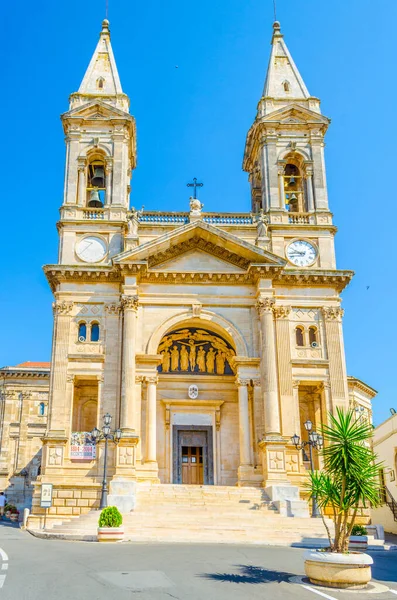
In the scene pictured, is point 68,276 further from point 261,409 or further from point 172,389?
point 261,409

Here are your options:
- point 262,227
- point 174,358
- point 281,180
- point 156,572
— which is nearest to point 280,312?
point 262,227

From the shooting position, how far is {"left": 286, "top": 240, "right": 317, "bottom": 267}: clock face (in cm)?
3347

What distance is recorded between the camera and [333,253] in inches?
1324

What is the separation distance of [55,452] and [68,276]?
864cm

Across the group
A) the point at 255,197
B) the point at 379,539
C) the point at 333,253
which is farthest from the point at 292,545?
the point at 255,197

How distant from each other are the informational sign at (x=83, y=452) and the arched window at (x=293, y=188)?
17.4 m

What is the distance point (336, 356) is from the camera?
103 ft

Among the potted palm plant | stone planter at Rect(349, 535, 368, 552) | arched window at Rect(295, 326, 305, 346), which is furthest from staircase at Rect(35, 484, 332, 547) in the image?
arched window at Rect(295, 326, 305, 346)

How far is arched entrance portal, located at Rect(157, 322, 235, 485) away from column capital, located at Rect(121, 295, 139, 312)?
247 cm

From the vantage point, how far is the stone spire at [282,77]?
38094mm

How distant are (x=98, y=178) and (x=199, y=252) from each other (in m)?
8.29

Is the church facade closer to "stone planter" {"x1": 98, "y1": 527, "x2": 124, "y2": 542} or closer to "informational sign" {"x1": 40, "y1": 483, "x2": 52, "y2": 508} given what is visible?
"informational sign" {"x1": 40, "y1": 483, "x2": 52, "y2": 508}

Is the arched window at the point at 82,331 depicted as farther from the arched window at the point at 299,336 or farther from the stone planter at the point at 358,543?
the stone planter at the point at 358,543

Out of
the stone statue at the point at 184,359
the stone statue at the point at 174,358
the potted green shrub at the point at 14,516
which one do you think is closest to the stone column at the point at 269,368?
the stone statue at the point at 184,359
